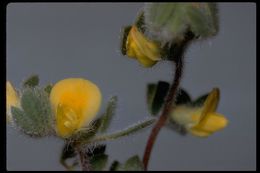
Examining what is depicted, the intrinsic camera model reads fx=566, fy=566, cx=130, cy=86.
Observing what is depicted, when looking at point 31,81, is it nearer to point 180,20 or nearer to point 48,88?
point 48,88

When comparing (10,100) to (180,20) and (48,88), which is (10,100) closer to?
(48,88)

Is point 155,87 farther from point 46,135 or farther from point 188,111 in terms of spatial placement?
point 46,135

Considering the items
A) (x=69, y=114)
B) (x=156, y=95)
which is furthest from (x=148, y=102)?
(x=69, y=114)

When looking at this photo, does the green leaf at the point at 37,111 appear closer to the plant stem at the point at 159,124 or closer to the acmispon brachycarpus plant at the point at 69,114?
the acmispon brachycarpus plant at the point at 69,114

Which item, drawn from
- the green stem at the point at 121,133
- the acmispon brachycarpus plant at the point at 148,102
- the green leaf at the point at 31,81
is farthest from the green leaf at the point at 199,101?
the green leaf at the point at 31,81

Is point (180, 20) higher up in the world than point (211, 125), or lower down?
higher up

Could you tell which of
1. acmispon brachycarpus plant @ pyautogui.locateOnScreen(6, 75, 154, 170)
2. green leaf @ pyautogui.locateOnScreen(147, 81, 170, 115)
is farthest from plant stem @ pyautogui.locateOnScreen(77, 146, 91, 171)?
green leaf @ pyautogui.locateOnScreen(147, 81, 170, 115)

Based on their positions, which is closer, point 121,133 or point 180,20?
point 180,20
